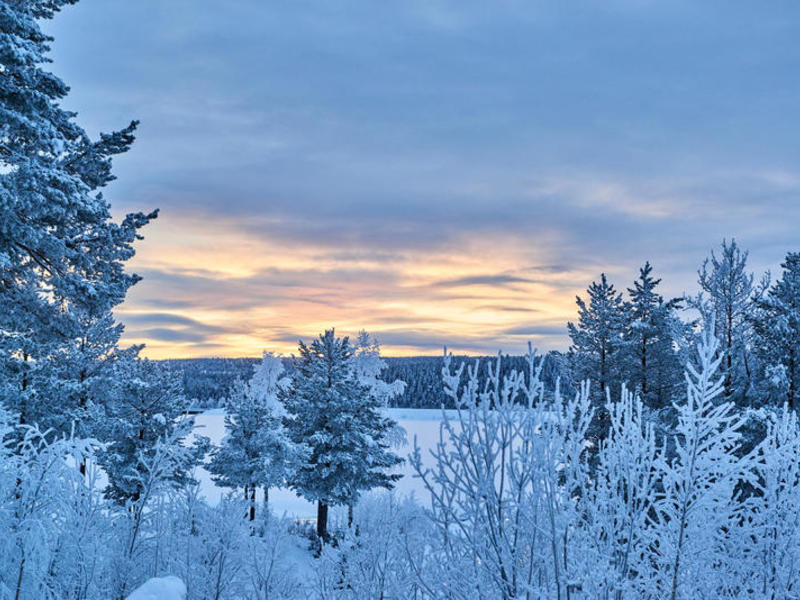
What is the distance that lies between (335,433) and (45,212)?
1984 centimetres

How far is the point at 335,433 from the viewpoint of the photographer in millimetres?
29078

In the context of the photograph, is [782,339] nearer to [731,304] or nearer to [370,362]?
[731,304]

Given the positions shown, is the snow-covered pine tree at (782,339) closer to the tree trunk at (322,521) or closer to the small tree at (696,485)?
the small tree at (696,485)

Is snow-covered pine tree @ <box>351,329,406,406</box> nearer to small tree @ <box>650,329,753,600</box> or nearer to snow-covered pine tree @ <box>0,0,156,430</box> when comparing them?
snow-covered pine tree @ <box>0,0,156,430</box>

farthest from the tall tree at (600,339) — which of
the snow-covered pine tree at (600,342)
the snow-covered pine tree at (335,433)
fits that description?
the snow-covered pine tree at (335,433)

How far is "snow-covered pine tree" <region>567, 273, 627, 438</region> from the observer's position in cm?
2461

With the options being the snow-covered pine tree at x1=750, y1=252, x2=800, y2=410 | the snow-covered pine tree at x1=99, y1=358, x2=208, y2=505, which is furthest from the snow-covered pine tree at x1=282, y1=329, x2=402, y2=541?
the snow-covered pine tree at x1=750, y1=252, x2=800, y2=410

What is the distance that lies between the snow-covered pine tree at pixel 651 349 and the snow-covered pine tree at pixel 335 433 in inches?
472

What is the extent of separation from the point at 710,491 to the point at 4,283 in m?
13.4

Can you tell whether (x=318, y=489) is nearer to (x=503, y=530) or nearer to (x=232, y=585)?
(x=232, y=585)

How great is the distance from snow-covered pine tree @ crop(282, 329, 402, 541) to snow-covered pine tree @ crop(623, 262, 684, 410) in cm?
1198

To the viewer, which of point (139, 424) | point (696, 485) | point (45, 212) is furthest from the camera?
point (139, 424)

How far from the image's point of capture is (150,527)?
1706 centimetres

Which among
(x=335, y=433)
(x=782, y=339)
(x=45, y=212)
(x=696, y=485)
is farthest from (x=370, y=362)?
(x=696, y=485)
